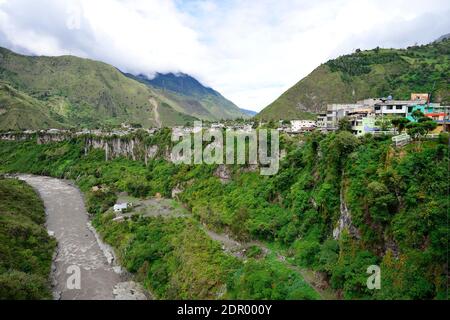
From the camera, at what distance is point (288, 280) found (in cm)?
2625

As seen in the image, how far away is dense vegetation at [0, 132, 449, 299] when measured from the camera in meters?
20.6

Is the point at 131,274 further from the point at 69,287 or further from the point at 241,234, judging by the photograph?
the point at 241,234

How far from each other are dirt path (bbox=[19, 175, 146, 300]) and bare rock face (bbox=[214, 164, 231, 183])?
59.3 feet

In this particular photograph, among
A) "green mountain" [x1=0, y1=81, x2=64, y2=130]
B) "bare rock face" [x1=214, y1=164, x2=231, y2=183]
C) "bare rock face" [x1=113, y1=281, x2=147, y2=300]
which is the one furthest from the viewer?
"green mountain" [x1=0, y1=81, x2=64, y2=130]

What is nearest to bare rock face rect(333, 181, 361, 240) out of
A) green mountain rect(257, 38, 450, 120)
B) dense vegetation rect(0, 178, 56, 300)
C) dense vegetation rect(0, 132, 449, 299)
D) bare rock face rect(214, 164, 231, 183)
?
dense vegetation rect(0, 132, 449, 299)

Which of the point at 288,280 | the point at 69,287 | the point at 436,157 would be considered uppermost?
the point at 436,157

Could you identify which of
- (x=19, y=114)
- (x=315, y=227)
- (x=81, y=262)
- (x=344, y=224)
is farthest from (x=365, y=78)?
(x=19, y=114)

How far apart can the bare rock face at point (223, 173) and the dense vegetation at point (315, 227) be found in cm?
71

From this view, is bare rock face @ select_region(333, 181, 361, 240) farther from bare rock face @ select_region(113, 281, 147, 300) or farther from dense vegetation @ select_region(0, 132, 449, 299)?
bare rock face @ select_region(113, 281, 147, 300)

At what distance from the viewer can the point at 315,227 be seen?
3105 centimetres

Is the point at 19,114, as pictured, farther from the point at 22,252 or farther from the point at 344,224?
the point at 344,224

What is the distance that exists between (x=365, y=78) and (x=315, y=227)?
336 ft

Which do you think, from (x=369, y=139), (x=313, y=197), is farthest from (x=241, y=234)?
(x=369, y=139)
